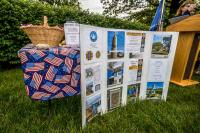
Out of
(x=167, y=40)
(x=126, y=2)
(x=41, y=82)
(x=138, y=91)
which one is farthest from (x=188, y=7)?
(x=126, y=2)

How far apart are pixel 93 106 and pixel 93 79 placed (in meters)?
0.24

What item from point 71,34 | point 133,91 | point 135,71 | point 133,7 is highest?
point 133,7

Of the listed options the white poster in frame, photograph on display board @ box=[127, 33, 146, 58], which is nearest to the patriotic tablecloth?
photograph on display board @ box=[127, 33, 146, 58]

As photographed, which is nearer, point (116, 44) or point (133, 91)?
point (116, 44)

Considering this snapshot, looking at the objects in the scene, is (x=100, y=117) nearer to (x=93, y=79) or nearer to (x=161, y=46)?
(x=93, y=79)

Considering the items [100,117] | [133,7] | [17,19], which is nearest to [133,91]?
[100,117]

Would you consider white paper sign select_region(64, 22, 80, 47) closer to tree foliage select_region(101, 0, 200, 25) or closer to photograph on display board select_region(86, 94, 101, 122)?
photograph on display board select_region(86, 94, 101, 122)

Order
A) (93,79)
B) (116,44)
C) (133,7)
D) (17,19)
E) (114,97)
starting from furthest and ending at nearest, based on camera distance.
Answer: (133,7) → (17,19) → (114,97) → (116,44) → (93,79)

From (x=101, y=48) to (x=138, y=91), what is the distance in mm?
774

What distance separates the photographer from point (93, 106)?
5.23 ft

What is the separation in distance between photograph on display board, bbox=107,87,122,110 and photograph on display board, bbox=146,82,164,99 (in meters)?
0.42

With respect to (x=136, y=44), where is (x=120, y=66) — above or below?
below

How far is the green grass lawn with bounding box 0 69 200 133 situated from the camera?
4.98ft

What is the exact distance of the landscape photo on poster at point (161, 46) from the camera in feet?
6.54
